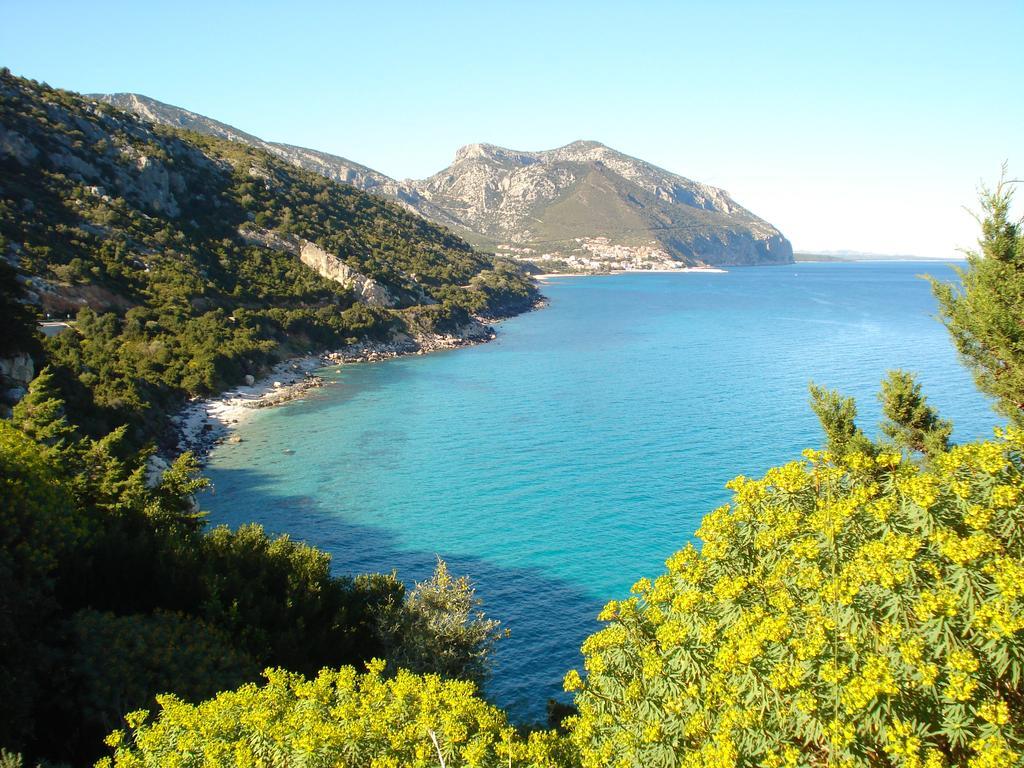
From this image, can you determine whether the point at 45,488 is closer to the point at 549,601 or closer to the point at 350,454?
the point at 549,601

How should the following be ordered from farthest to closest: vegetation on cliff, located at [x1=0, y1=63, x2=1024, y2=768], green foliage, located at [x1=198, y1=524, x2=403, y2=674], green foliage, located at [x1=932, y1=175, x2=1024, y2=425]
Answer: green foliage, located at [x1=198, y1=524, x2=403, y2=674]
green foliage, located at [x1=932, y1=175, x2=1024, y2=425]
vegetation on cliff, located at [x1=0, y1=63, x2=1024, y2=768]

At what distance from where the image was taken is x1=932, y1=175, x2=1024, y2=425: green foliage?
16422mm

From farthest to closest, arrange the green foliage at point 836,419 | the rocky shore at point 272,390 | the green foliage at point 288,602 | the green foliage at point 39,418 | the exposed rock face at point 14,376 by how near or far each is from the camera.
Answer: the rocky shore at point 272,390 → the exposed rock face at point 14,376 → the green foliage at point 39,418 → the green foliage at point 836,419 → the green foliage at point 288,602

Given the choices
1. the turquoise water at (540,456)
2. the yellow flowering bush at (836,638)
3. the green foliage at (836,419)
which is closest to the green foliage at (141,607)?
the turquoise water at (540,456)

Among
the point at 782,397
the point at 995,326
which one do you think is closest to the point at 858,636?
the point at 995,326

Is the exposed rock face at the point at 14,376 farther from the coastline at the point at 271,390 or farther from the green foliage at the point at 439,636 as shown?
the green foliage at the point at 439,636

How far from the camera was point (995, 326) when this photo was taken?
16609 millimetres

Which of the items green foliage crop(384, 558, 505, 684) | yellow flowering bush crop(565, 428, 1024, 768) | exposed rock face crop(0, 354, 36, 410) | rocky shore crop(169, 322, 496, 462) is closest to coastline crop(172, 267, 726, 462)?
rocky shore crop(169, 322, 496, 462)

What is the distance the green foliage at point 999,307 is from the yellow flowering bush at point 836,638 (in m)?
8.47

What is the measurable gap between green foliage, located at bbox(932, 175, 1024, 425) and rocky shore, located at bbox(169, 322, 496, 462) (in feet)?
143

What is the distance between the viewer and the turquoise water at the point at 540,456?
3145 centimetres

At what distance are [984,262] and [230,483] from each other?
4220cm

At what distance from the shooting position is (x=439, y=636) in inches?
824

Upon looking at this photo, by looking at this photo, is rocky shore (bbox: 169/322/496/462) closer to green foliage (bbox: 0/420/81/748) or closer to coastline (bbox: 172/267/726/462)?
coastline (bbox: 172/267/726/462)
